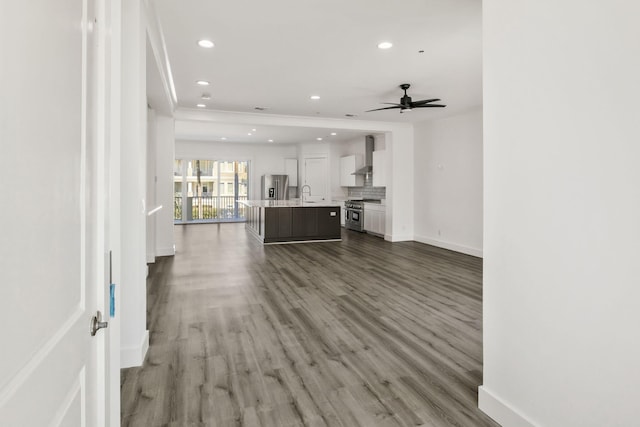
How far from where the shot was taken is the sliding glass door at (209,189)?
38.7ft

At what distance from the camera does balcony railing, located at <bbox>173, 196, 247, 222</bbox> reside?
11828mm

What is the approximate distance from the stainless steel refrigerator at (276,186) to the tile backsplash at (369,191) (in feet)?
7.80

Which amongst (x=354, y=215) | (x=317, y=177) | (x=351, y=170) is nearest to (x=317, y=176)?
(x=317, y=177)

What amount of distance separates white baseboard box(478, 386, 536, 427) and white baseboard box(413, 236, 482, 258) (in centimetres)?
495

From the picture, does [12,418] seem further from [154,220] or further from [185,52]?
[154,220]

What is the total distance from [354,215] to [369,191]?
2.73ft

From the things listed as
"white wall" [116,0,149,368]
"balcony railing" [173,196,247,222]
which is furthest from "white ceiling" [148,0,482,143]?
"balcony railing" [173,196,247,222]

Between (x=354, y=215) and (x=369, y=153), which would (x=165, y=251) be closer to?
(x=354, y=215)

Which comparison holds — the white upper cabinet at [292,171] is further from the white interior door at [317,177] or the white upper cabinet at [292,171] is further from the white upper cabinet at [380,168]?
the white upper cabinet at [380,168]

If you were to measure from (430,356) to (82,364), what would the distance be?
7.75ft

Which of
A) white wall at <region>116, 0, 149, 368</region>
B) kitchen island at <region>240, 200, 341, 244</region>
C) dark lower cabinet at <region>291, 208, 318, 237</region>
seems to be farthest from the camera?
dark lower cabinet at <region>291, 208, 318, 237</region>

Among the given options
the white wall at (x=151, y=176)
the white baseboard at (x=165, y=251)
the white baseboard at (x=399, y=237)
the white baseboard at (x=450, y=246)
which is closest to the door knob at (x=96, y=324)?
the white wall at (x=151, y=176)

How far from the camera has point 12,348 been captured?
1.96 ft

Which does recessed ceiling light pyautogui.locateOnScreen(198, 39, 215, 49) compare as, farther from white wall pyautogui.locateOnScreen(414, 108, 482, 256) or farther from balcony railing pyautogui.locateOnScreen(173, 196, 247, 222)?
balcony railing pyautogui.locateOnScreen(173, 196, 247, 222)
